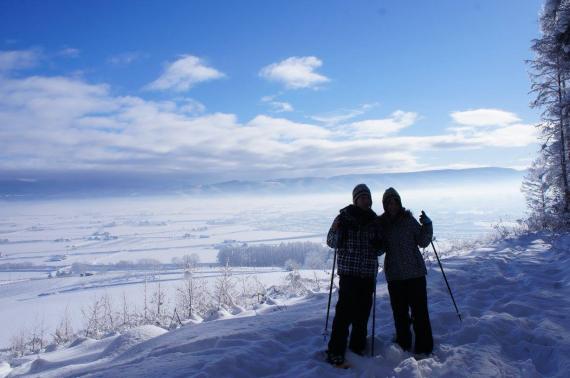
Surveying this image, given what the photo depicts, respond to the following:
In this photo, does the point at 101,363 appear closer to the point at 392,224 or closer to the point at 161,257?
the point at 392,224

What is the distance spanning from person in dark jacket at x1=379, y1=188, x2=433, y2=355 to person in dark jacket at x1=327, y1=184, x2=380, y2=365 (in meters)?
0.29

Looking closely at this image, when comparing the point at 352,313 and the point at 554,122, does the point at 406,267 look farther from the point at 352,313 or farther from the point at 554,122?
the point at 554,122

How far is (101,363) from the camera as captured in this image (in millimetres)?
5816

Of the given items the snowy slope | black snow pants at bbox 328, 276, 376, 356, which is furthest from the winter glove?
the snowy slope

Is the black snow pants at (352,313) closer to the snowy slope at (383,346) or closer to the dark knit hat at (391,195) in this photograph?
the snowy slope at (383,346)

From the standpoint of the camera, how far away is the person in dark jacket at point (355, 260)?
483 centimetres

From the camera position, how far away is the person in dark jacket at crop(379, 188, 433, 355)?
492 cm

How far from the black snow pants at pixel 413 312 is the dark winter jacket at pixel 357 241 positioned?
0.52 metres

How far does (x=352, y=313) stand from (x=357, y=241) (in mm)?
975

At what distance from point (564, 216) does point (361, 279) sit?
15.1 meters

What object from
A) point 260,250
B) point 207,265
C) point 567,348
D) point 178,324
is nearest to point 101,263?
point 207,265

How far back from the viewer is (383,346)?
5.20m

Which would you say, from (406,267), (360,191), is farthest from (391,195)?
(406,267)

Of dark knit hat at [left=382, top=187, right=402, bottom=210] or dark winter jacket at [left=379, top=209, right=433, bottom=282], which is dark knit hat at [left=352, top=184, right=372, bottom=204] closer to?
dark knit hat at [left=382, top=187, right=402, bottom=210]
